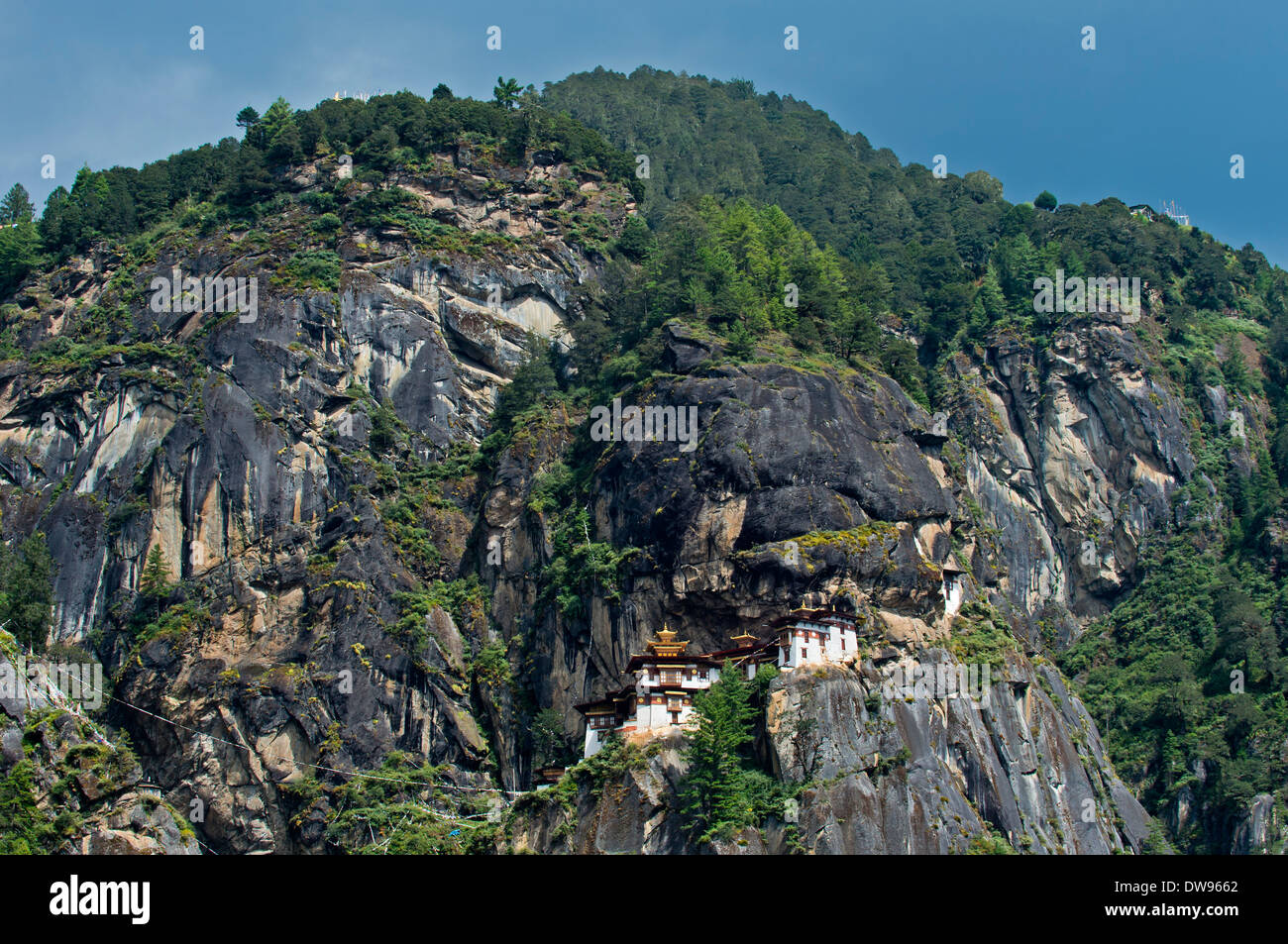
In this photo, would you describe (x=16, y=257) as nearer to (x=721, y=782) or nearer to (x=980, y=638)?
(x=721, y=782)

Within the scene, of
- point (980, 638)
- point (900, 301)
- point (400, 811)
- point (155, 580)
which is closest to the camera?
point (400, 811)

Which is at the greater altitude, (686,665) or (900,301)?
(900,301)

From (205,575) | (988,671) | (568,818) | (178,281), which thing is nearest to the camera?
(568,818)

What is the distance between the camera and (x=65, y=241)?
8881 centimetres

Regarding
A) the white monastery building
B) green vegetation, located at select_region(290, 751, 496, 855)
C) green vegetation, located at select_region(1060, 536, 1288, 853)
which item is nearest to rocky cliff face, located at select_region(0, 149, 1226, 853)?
green vegetation, located at select_region(290, 751, 496, 855)

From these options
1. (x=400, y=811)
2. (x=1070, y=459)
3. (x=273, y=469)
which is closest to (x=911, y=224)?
(x=1070, y=459)

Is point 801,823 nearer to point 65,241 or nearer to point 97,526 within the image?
point 97,526

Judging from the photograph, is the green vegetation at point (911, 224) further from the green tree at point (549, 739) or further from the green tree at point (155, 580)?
the green tree at point (155, 580)

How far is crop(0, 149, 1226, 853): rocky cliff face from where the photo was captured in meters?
54.2

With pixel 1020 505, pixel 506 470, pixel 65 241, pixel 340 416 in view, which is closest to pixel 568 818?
pixel 506 470

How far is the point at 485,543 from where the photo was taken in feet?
225

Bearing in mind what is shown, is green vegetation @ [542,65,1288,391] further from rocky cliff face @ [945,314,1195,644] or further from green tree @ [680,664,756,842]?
green tree @ [680,664,756,842]

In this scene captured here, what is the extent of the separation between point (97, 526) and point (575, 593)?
26.5 m

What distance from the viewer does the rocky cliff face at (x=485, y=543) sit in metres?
54.2
